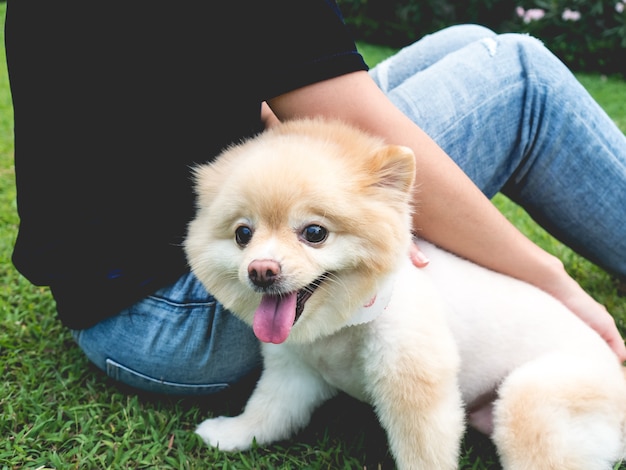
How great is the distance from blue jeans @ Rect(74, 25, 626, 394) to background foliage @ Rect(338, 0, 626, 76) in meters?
8.62

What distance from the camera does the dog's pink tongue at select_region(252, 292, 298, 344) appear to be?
5.04ft

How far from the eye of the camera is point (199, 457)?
75.5 inches

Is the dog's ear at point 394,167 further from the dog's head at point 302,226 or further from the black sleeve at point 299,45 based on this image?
the black sleeve at point 299,45

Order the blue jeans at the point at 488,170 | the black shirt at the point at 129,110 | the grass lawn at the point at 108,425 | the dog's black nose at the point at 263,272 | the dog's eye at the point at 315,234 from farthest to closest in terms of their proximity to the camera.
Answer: the blue jeans at the point at 488,170
the grass lawn at the point at 108,425
the black shirt at the point at 129,110
the dog's eye at the point at 315,234
the dog's black nose at the point at 263,272

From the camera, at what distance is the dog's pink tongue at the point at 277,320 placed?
1535mm

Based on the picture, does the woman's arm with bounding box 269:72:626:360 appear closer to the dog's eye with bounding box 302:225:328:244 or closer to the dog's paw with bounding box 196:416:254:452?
the dog's eye with bounding box 302:225:328:244

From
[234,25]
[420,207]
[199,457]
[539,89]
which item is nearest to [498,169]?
[539,89]

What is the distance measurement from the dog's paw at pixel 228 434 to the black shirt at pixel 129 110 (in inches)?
20.8

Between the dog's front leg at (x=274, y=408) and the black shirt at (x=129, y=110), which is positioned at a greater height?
the black shirt at (x=129, y=110)

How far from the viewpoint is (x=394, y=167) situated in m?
1.53

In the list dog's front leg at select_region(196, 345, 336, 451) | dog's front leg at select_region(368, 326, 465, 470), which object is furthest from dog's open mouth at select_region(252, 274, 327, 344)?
dog's front leg at select_region(196, 345, 336, 451)

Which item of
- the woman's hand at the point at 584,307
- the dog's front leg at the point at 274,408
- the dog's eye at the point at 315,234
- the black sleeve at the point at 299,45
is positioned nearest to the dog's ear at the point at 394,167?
the dog's eye at the point at 315,234

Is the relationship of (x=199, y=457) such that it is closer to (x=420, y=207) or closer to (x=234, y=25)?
(x=420, y=207)

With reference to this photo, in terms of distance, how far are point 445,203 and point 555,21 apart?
31.8 feet
